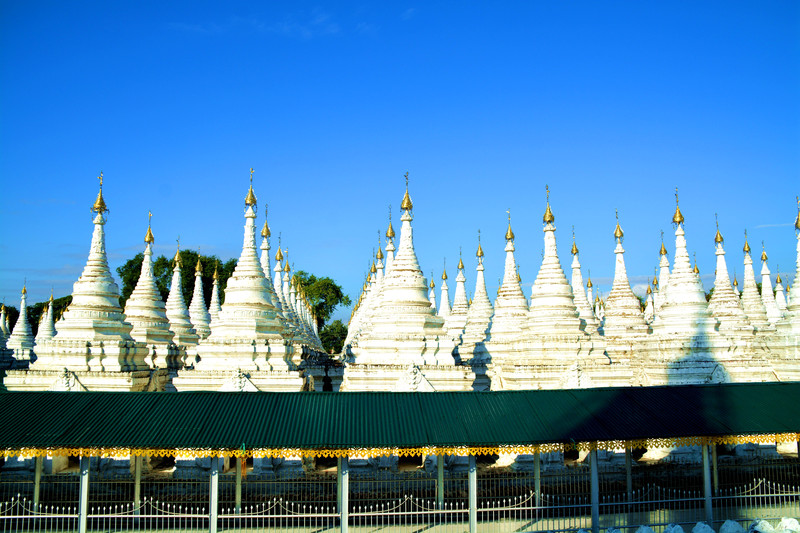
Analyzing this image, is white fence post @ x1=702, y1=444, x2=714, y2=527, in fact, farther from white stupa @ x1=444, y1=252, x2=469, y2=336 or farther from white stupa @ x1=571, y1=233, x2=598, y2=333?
white stupa @ x1=444, y1=252, x2=469, y2=336

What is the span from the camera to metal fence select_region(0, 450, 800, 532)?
16.4m

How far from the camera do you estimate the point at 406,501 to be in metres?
16.9

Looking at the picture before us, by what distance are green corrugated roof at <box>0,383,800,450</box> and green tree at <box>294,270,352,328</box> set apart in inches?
3099

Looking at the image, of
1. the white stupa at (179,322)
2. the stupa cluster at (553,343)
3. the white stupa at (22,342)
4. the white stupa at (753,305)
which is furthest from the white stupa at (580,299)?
the white stupa at (22,342)

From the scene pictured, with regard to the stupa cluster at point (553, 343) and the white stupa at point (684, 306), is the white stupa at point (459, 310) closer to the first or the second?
the stupa cluster at point (553, 343)

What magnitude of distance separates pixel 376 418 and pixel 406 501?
7.57 ft

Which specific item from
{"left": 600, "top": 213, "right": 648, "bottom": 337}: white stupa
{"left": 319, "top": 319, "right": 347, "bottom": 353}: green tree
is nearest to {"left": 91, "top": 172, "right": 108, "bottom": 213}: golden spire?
{"left": 600, "top": 213, "right": 648, "bottom": 337}: white stupa

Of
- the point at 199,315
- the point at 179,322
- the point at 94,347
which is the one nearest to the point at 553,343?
the point at 94,347

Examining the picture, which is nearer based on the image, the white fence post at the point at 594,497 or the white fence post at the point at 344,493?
the white fence post at the point at 344,493

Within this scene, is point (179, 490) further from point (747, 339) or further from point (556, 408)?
Result: point (747, 339)

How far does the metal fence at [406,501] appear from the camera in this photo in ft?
53.7

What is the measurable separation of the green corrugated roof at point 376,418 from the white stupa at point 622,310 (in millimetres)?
15392

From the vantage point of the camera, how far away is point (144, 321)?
32.0 metres

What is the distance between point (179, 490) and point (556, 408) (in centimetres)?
1153
